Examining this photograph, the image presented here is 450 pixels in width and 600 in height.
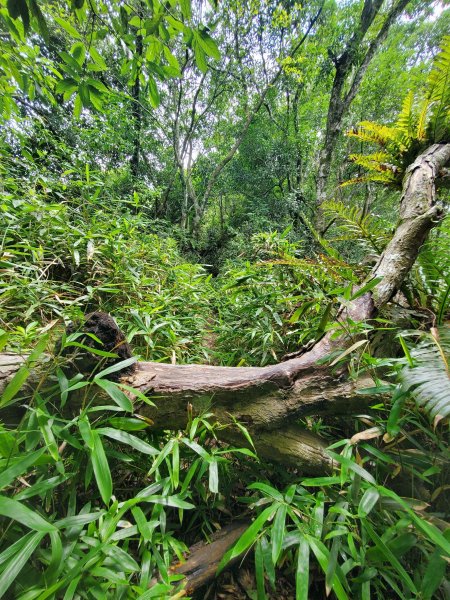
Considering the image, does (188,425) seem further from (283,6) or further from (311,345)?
(283,6)

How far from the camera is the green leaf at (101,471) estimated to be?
61cm

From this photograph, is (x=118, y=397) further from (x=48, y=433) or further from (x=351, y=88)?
(x=351, y=88)

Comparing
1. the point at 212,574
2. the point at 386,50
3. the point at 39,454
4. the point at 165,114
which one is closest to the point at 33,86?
the point at 39,454

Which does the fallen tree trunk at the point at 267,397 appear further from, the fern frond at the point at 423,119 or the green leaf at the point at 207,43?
the fern frond at the point at 423,119

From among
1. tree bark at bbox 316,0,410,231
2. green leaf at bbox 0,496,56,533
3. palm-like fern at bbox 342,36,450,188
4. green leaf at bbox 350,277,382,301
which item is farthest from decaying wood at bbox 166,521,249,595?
tree bark at bbox 316,0,410,231

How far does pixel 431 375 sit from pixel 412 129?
5.80 feet

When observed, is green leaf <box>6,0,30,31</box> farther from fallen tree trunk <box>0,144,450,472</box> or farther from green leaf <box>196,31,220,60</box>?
fallen tree trunk <box>0,144,450,472</box>

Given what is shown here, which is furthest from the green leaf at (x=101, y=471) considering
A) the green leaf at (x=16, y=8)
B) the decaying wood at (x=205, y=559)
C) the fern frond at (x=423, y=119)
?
the fern frond at (x=423, y=119)

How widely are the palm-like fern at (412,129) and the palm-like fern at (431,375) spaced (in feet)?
4.68

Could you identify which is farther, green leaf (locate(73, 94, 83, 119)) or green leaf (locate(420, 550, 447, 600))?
green leaf (locate(73, 94, 83, 119))

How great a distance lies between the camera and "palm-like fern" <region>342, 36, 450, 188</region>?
1.56m

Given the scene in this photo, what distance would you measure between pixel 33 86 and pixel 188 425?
76.5 inches

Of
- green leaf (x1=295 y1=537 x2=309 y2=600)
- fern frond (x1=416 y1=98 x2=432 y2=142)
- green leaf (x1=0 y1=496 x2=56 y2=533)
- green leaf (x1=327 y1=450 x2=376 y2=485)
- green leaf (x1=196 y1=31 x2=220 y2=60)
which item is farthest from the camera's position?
fern frond (x1=416 y1=98 x2=432 y2=142)

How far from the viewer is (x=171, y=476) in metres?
0.77
